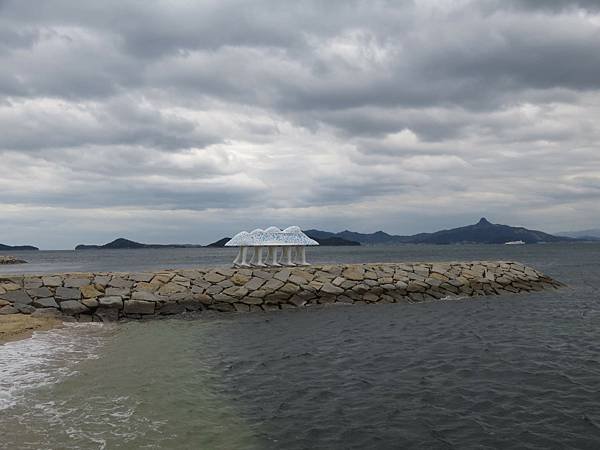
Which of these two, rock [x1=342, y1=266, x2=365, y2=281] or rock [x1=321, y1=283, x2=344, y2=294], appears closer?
rock [x1=321, y1=283, x2=344, y2=294]

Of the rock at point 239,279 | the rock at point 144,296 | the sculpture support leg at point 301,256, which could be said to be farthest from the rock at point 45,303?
the sculpture support leg at point 301,256

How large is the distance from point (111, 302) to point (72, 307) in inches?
→ 48.9

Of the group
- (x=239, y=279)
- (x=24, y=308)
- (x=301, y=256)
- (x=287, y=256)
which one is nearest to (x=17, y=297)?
(x=24, y=308)

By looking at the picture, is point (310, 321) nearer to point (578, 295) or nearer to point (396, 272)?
point (396, 272)

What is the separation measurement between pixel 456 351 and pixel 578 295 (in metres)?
15.8

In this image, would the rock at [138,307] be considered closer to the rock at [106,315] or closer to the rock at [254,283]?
the rock at [106,315]

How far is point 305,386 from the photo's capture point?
938 centimetres

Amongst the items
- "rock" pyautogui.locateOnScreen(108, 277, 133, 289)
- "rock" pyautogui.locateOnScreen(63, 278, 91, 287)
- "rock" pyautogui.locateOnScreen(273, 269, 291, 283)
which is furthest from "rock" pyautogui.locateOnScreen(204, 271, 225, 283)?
"rock" pyautogui.locateOnScreen(63, 278, 91, 287)

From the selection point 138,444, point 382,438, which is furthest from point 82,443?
point 382,438

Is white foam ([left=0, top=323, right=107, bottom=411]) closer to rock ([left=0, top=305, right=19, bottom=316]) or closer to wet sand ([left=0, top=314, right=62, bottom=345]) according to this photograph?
wet sand ([left=0, top=314, right=62, bottom=345])

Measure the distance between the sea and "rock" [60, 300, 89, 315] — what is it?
1.12 metres

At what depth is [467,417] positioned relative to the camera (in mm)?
7715

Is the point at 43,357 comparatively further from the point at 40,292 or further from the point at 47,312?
the point at 40,292

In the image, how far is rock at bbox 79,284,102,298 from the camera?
1758 cm
